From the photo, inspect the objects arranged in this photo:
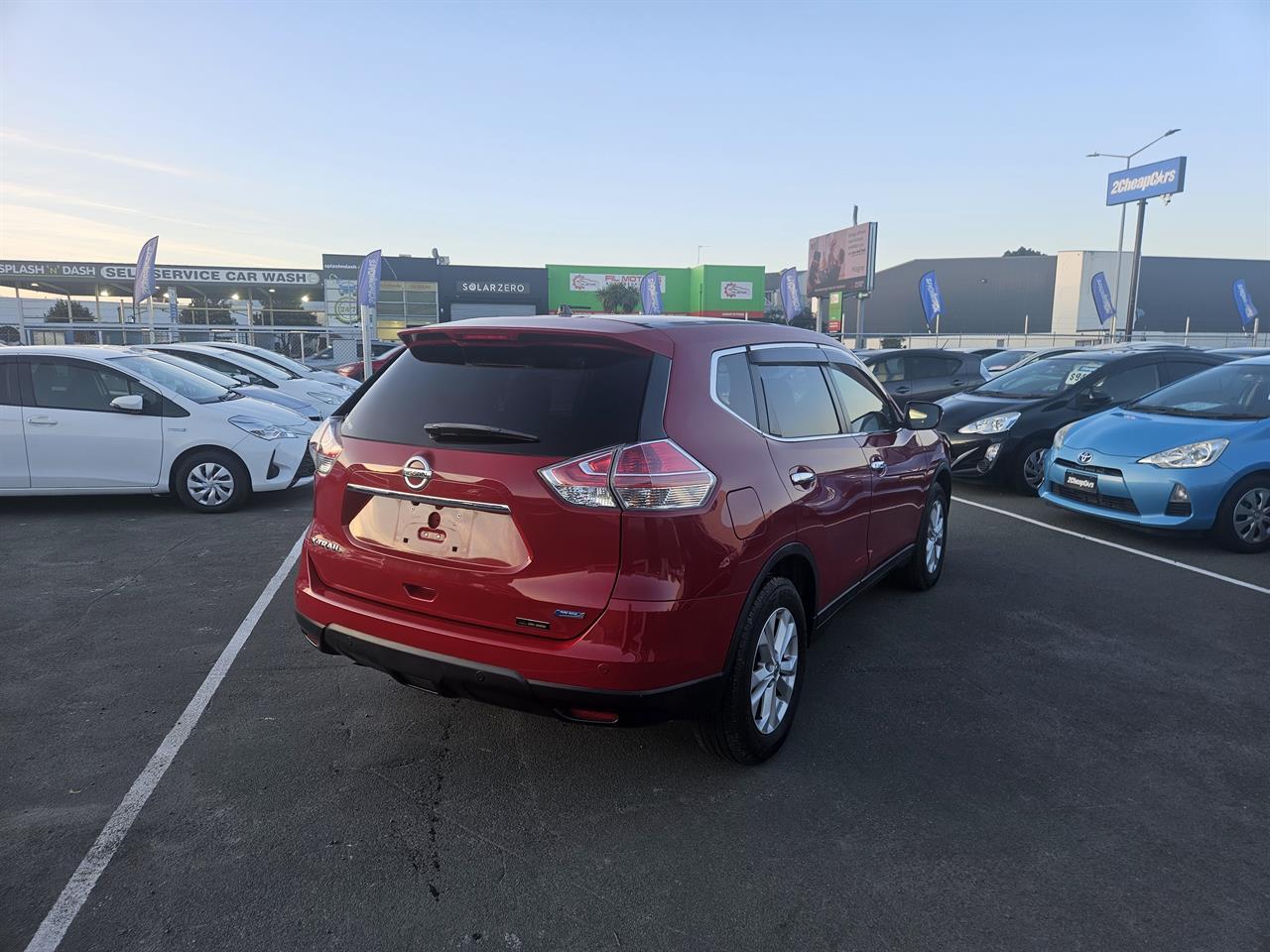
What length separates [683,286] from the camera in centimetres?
5041

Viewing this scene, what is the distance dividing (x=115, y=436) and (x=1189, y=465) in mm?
9252

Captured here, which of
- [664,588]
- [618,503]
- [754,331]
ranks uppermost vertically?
[754,331]

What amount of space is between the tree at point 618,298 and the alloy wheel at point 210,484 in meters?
40.7

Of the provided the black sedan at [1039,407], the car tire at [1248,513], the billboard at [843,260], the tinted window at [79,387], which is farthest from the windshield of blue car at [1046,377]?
the billboard at [843,260]

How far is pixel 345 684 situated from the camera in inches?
157

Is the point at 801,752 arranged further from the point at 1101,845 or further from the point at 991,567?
the point at 991,567

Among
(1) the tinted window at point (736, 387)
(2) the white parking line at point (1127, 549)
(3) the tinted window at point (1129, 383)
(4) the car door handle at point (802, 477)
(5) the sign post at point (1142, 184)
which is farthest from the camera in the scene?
(5) the sign post at point (1142, 184)

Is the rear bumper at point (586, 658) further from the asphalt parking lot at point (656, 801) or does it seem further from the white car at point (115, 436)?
the white car at point (115, 436)

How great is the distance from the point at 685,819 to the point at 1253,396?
6809 mm

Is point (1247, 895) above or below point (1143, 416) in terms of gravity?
below

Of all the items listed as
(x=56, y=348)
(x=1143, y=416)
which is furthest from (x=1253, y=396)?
(x=56, y=348)

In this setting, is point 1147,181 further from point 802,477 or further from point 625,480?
point 625,480

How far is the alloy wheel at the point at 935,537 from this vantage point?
5465mm

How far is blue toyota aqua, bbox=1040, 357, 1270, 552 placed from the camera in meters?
6.45
